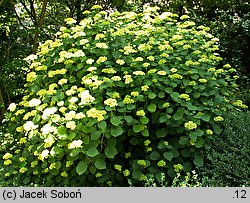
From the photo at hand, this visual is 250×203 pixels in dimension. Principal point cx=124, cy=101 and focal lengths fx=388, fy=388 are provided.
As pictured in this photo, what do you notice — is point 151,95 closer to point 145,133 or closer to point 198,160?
point 145,133

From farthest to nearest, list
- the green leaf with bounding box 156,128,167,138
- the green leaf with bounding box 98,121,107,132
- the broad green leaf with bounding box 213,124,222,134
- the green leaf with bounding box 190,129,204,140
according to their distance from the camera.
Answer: the broad green leaf with bounding box 213,124,222,134 → the green leaf with bounding box 156,128,167,138 → the green leaf with bounding box 190,129,204,140 → the green leaf with bounding box 98,121,107,132

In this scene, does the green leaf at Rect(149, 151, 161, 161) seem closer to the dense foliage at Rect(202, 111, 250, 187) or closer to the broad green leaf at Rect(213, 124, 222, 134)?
the dense foliage at Rect(202, 111, 250, 187)

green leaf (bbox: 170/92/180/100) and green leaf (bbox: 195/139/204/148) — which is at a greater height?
green leaf (bbox: 170/92/180/100)

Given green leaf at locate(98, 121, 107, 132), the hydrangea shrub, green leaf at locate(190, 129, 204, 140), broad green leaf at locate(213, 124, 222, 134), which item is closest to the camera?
green leaf at locate(98, 121, 107, 132)

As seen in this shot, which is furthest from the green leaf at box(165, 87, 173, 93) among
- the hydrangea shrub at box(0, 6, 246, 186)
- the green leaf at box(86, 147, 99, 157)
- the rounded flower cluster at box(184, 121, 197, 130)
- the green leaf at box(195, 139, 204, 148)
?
the green leaf at box(86, 147, 99, 157)

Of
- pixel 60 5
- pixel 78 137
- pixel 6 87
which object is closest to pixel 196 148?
pixel 78 137

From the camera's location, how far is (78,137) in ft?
8.05

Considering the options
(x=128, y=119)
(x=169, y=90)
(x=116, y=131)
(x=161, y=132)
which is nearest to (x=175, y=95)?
(x=169, y=90)

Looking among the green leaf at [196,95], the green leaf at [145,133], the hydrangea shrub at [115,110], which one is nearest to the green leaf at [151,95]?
the hydrangea shrub at [115,110]

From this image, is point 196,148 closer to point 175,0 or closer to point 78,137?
point 78,137

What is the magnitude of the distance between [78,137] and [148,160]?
54 centimetres

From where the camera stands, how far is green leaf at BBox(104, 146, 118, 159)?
96.9 inches

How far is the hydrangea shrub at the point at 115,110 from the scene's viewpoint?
8.14 feet

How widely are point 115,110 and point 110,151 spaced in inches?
10.4
